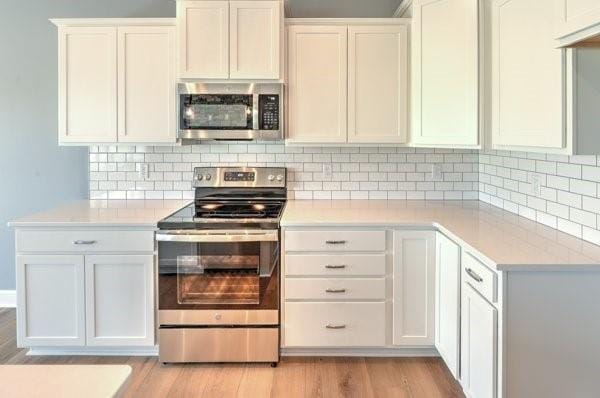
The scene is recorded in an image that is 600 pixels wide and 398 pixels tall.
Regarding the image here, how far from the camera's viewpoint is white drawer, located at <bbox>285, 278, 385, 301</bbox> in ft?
11.0

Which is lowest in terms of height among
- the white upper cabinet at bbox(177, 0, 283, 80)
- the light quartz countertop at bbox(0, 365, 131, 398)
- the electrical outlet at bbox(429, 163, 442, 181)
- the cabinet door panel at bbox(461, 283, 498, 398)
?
the cabinet door panel at bbox(461, 283, 498, 398)

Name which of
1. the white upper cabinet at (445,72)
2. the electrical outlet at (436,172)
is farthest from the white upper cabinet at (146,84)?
the electrical outlet at (436,172)

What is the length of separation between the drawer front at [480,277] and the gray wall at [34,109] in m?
2.81

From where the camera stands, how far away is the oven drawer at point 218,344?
3322 mm

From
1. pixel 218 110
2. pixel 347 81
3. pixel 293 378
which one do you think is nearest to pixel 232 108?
pixel 218 110

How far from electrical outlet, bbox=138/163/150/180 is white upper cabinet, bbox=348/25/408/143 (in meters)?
1.48

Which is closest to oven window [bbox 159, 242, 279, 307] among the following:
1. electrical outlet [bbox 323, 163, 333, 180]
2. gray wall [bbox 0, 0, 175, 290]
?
electrical outlet [bbox 323, 163, 333, 180]

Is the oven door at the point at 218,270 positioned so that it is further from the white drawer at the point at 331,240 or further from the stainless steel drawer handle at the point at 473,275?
the stainless steel drawer handle at the point at 473,275

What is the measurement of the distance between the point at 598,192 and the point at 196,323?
2194mm

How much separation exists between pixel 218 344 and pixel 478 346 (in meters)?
1.51

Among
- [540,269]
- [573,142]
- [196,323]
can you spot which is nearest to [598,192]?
[573,142]

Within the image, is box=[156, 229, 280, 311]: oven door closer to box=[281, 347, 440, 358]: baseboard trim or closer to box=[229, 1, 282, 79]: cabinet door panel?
box=[281, 347, 440, 358]: baseboard trim

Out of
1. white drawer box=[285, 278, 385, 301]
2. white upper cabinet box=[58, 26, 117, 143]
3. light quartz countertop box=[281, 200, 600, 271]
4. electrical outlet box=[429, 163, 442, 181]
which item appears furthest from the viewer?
electrical outlet box=[429, 163, 442, 181]

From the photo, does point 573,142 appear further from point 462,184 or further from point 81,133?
point 81,133
